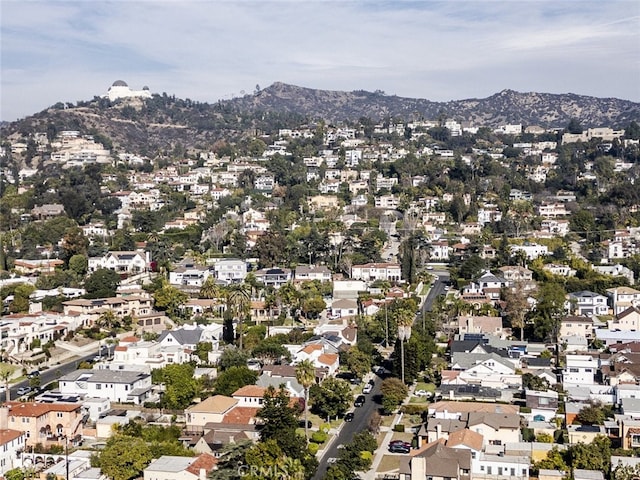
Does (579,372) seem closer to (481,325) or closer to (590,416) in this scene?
(590,416)

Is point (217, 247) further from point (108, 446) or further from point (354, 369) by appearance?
point (108, 446)

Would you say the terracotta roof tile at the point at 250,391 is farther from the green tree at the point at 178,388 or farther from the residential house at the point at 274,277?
the residential house at the point at 274,277

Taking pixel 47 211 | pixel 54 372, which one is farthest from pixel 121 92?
pixel 54 372

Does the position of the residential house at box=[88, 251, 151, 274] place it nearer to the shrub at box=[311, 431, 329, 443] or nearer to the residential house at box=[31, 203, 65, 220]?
the residential house at box=[31, 203, 65, 220]

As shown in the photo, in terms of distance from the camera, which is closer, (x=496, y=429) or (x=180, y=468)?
(x=180, y=468)

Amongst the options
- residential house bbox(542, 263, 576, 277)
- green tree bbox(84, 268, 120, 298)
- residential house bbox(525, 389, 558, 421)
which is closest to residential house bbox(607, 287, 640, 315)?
residential house bbox(542, 263, 576, 277)

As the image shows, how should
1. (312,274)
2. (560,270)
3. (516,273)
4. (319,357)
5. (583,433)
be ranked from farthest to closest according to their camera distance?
(312,274), (560,270), (516,273), (319,357), (583,433)
